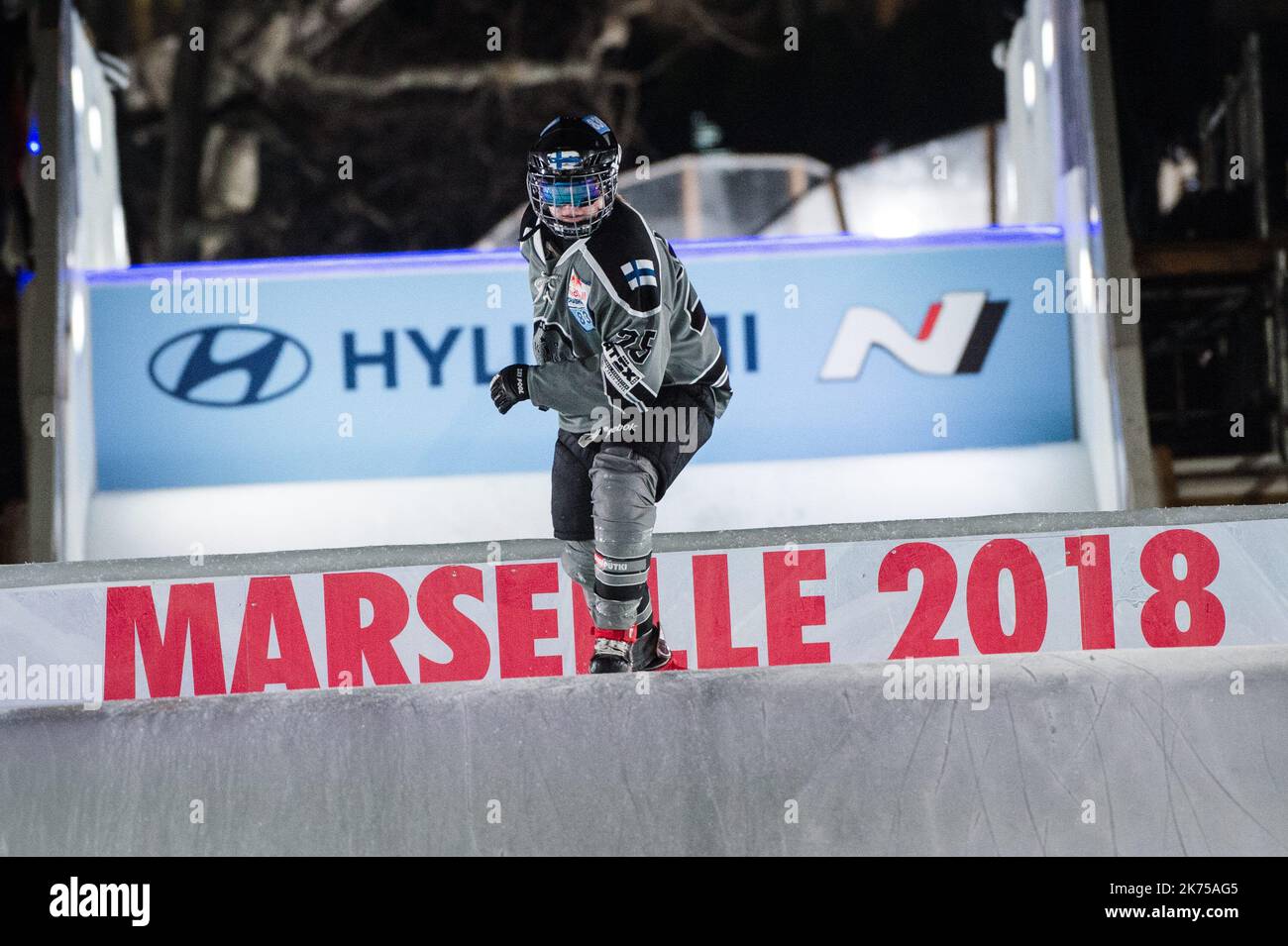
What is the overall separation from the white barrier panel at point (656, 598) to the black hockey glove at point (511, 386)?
579 millimetres

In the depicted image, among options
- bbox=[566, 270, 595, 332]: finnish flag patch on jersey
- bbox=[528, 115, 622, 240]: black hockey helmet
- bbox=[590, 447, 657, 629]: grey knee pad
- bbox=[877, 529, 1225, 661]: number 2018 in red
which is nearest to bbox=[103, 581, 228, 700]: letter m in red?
bbox=[590, 447, 657, 629]: grey knee pad

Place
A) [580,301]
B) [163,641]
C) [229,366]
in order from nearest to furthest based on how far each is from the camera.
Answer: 1. [580,301]
2. [163,641]
3. [229,366]

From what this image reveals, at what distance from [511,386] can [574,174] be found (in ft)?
1.87

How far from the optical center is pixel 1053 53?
19.2 feet

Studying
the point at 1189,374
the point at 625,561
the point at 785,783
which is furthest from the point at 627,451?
the point at 1189,374

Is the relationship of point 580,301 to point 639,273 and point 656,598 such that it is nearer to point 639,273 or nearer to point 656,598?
point 639,273

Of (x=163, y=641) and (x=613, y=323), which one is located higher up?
(x=613, y=323)

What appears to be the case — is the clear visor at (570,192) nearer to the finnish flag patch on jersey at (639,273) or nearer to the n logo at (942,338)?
the finnish flag patch on jersey at (639,273)

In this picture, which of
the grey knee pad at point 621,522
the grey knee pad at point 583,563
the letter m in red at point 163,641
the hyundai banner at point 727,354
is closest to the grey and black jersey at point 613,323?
the grey knee pad at point 621,522

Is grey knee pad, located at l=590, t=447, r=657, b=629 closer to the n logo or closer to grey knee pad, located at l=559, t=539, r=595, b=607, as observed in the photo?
grey knee pad, located at l=559, t=539, r=595, b=607

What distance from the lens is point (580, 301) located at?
3.10 metres

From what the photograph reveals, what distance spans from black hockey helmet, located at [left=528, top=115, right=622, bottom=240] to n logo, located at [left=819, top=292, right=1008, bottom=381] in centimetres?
272

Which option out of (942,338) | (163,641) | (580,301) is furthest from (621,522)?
(942,338)

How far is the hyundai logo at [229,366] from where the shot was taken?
5.55 meters
